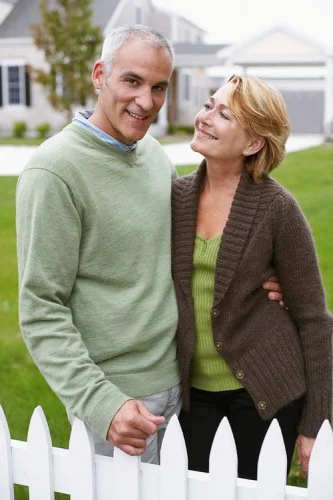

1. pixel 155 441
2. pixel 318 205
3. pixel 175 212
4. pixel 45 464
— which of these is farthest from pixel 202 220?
pixel 318 205

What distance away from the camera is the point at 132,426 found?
2.17m

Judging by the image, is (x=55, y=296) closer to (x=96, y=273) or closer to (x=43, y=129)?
(x=96, y=273)

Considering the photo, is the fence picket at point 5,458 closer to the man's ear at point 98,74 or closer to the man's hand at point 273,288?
the man's hand at point 273,288

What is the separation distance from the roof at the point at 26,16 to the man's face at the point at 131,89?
90.7ft

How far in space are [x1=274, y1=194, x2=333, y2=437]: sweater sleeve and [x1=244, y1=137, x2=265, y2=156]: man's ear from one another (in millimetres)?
202

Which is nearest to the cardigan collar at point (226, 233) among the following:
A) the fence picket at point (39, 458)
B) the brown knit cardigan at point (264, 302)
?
the brown knit cardigan at point (264, 302)

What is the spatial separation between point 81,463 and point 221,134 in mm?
1200

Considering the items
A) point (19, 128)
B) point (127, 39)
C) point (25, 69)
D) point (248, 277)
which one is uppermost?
point (127, 39)

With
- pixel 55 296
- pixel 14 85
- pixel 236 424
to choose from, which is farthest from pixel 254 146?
pixel 14 85

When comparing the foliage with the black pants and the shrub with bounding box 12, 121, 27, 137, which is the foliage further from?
the black pants

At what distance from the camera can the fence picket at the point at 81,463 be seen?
2.28 meters

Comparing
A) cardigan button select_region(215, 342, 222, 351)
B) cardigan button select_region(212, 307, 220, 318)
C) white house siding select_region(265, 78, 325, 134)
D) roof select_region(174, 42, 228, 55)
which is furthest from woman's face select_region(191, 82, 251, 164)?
white house siding select_region(265, 78, 325, 134)

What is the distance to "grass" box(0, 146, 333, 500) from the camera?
4.25 meters

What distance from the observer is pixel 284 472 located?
2141 mm
